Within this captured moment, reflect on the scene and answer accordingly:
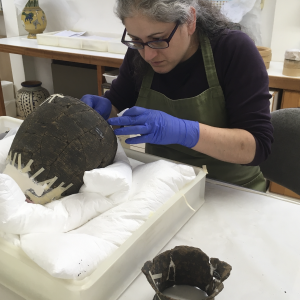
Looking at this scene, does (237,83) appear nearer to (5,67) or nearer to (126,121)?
(126,121)

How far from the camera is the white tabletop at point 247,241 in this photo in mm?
699

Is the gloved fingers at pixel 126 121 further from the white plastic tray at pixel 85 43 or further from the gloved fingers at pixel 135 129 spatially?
the white plastic tray at pixel 85 43

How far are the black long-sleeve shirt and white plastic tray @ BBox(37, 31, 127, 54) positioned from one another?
1.30 metres

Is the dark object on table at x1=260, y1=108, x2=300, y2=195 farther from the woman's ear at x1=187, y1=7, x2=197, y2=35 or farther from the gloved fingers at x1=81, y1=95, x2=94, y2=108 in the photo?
the gloved fingers at x1=81, y1=95, x2=94, y2=108

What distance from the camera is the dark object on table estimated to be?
1229mm

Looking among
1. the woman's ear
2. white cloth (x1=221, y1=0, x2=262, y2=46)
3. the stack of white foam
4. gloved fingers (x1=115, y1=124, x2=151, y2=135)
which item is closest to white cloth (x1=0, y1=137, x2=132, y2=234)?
gloved fingers (x1=115, y1=124, x2=151, y2=135)

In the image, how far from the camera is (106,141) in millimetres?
892

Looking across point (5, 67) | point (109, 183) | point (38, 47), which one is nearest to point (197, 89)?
point (109, 183)

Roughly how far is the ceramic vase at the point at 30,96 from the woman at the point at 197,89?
2157 millimetres

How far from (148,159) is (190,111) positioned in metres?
0.29

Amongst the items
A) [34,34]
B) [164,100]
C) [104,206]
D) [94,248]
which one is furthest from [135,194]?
[34,34]

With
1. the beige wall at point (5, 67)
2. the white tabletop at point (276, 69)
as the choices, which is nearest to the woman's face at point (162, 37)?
the white tabletop at point (276, 69)

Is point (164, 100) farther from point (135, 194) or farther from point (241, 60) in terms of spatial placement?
point (135, 194)

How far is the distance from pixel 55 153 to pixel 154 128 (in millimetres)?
335
